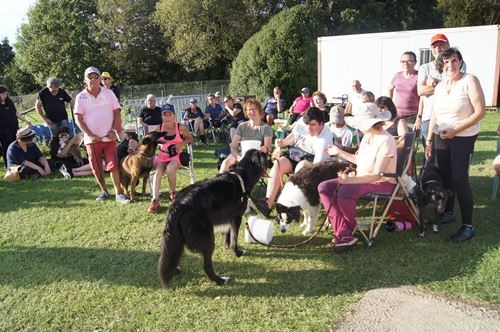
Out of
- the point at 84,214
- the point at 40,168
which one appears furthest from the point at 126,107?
the point at 84,214

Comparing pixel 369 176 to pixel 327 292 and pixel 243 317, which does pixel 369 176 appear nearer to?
pixel 327 292

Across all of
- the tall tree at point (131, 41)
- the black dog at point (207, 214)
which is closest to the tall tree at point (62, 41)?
the tall tree at point (131, 41)

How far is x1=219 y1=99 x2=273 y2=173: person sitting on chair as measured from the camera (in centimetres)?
499

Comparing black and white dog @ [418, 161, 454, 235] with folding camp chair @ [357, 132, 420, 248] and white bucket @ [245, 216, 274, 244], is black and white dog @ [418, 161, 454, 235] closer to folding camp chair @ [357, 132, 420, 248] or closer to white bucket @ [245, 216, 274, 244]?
folding camp chair @ [357, 132, 420, 248]

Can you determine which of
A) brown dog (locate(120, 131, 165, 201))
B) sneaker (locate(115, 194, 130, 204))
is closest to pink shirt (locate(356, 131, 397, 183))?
brown dog (locate(120, 131, 165, 201))

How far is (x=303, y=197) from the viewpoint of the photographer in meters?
4.11

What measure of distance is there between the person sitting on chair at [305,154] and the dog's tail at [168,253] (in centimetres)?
173

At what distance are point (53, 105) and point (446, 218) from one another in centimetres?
700

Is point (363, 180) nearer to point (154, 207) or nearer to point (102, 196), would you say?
point (154, 207)

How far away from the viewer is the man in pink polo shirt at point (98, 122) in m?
5.23

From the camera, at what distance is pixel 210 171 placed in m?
6.96

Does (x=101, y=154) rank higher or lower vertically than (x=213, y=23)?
lower

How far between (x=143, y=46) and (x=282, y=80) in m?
14.5

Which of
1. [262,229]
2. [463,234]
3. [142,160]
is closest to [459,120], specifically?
[463,234]
